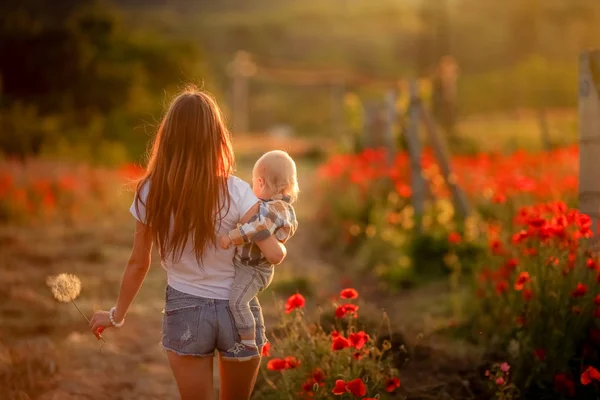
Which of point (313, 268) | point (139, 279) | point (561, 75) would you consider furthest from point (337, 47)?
point (139, 279)

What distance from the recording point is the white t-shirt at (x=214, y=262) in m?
2.93

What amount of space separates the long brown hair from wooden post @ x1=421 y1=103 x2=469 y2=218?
422 cm

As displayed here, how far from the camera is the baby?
2.86 m

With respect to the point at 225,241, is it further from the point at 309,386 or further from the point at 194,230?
the point at 309,386

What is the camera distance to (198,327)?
2.88m

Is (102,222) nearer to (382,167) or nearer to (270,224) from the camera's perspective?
(382,167)

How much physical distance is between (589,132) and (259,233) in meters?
2.31

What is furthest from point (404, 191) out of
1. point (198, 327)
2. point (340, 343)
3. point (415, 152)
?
point (198, 327)

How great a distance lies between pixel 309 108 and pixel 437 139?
4571 centimetres

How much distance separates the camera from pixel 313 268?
25.7 ft

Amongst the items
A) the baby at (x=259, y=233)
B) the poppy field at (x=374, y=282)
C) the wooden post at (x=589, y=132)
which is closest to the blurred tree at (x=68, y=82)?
the poppy field at (x=374, y=282)

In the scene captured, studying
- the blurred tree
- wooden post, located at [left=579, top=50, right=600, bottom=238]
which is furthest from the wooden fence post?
wooden post, located at [left=579, top=50, right=600, bottom=238]

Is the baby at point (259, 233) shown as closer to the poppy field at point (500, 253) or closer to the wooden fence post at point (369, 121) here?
the poppy field at point (500, 253)

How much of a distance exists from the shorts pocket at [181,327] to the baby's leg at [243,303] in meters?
0.14
